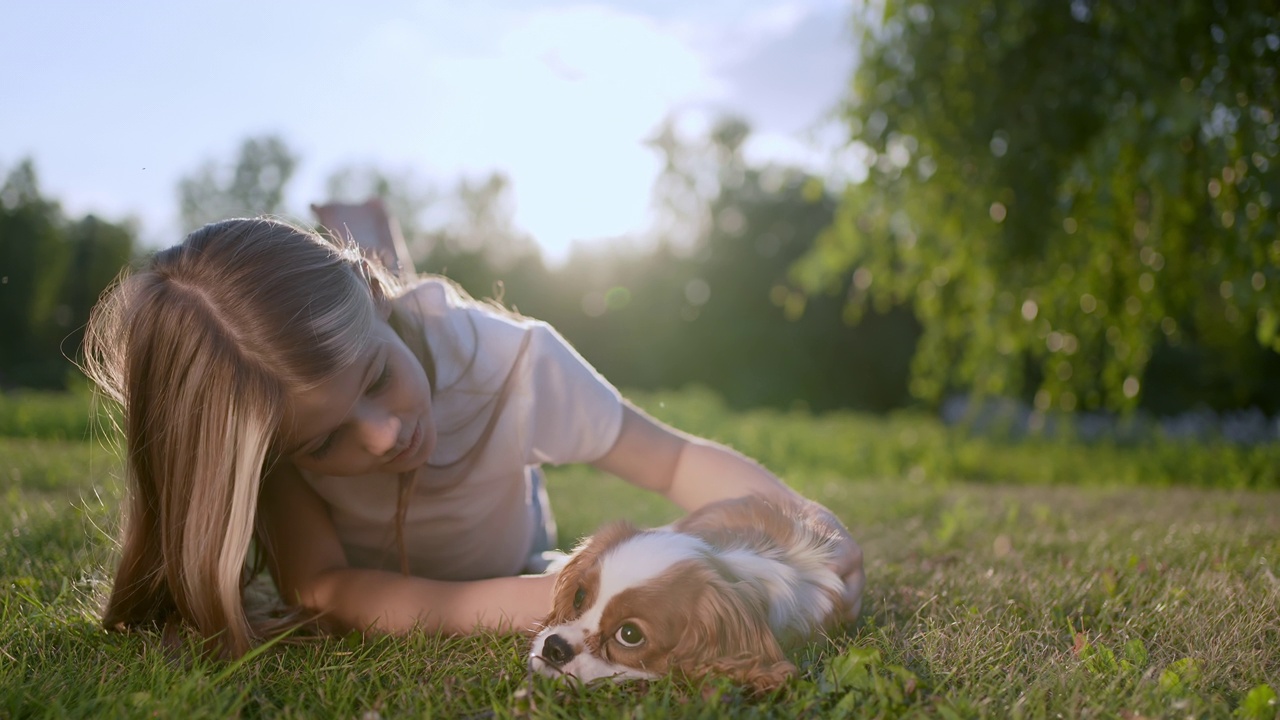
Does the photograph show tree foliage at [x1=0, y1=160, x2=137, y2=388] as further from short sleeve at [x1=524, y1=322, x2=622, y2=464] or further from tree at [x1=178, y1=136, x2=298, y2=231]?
short sleeve at [x1=524, y1=322, x2=622, y2=464]

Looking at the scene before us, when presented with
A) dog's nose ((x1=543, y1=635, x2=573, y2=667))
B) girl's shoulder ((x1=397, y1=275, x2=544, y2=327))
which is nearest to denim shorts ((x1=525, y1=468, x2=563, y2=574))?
girl's shoulder ((x1=397, y1=275, x2=544, y2=327))

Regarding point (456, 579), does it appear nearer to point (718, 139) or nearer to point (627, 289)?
point (627, 289)

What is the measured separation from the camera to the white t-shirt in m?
2.56

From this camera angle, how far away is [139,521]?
215 cm

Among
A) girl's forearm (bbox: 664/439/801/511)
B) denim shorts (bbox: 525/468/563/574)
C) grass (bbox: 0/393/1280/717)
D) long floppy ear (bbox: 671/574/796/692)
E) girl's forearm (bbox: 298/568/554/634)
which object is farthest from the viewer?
denim shorts (bbox: 525/468/563/574)

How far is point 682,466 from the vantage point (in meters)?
2.65

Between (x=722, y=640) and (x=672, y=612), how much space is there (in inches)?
4.4

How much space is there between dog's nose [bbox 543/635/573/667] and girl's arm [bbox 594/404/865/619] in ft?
2.87

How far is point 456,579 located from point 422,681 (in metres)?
1.07

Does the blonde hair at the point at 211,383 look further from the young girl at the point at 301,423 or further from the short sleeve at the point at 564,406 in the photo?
the short sleeve at the point at 564,406

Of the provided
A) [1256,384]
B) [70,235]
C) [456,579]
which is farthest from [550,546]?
[1256,384]

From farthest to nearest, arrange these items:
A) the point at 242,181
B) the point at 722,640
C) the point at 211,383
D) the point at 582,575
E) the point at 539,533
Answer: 1. the point at 242,181
2. the point at 539,533
3. the point at 211,383
4. the point at 582,575
5. the point at 722,640

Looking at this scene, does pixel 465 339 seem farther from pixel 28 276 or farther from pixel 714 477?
pixel 28 276

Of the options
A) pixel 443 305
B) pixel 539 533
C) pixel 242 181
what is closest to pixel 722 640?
pixel 443 305
